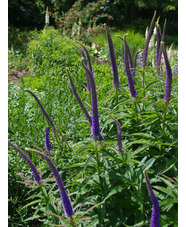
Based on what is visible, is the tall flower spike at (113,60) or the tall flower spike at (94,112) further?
the tall flower spike at (113,60)

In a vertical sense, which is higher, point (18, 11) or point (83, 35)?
point (18, 11)

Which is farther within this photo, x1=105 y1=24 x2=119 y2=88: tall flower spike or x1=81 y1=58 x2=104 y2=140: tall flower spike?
x1=105 y1=24 x2=119 y2=88: tall flower spike

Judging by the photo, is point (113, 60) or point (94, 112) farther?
point (113, 60)

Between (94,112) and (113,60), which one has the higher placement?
(113,60)

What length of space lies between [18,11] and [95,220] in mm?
18619

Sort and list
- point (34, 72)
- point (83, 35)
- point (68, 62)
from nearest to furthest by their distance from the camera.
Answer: point (68, 62) → point (34, 72) → point (83, 35)

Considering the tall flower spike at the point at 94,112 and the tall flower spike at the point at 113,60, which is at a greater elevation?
the tall flower spike at the point at 113,60

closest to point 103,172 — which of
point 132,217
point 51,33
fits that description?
point 132,217

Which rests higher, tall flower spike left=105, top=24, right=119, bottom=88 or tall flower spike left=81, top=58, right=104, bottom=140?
tall flower spike left=105, top=24, right=119, bottom=88
